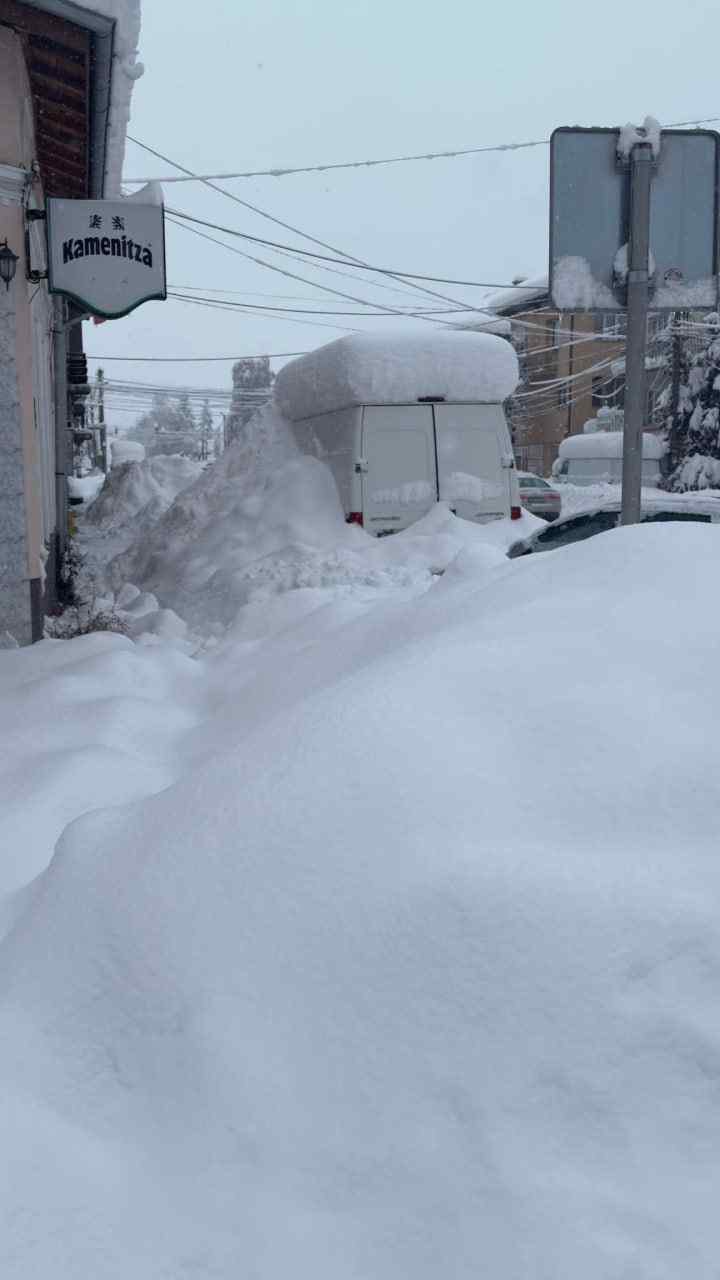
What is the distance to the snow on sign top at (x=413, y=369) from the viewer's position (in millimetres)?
12812

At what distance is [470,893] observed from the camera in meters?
2.41

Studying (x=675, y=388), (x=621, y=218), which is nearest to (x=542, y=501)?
(x=675, y=388)

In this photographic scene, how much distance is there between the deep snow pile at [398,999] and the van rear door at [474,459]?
9969 mm

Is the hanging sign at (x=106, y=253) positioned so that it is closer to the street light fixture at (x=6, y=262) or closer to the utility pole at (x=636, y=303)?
the street light fixture at (x=6, y=262)

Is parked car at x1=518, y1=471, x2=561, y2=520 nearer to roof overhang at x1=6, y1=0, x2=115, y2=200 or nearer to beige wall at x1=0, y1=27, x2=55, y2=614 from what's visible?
roof overhang at x1=6, y1=0, x2=115, y2=200

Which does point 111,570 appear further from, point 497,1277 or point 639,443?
point 497,1277

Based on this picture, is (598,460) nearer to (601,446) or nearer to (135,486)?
(601,446)

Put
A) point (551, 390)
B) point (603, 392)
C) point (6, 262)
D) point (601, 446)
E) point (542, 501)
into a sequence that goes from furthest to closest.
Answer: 1. point (551, 390)
2. point (603, 392)
3. point (601, 446)
4. point (542, 501)
5. point (6, 262)

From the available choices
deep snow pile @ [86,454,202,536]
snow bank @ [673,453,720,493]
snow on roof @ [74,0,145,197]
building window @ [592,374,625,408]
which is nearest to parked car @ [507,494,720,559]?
snow on roof @ [74,0,145,197]

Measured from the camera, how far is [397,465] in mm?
12992

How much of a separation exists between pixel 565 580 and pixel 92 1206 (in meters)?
2.69

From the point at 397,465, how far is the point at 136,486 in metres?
15.5

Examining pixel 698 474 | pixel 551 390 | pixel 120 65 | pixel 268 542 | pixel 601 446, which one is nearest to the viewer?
pixel 120 65

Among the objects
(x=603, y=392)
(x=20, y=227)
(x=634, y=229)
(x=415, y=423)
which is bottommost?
(x=415, y=423)
